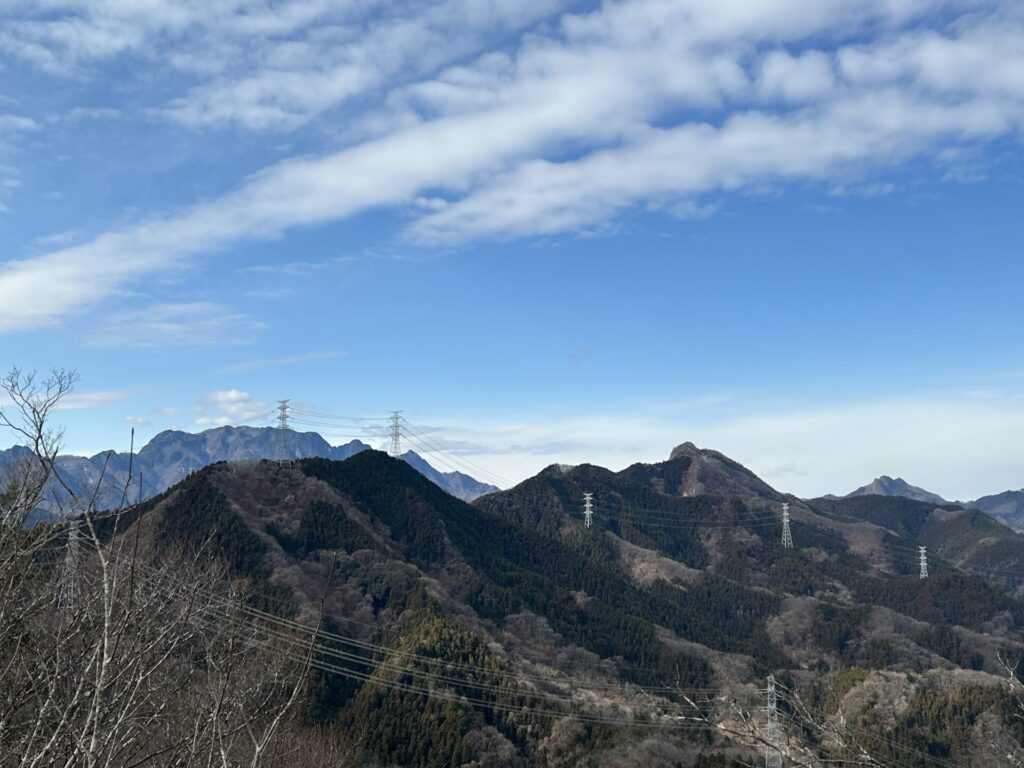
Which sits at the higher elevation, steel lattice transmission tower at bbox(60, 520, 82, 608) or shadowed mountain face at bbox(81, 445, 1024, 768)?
steel lattice transmission tower at bbox(60, 520, 82, 608)

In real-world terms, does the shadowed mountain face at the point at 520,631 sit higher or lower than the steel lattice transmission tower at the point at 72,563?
lower

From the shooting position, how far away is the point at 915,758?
94.1 meters

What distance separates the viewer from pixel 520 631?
109 m

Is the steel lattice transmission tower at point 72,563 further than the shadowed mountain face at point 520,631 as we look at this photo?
No

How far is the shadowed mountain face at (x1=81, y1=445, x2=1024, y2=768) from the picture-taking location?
73875mm

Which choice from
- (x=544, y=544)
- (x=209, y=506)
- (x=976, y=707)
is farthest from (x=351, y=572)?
(x=976, y=707)

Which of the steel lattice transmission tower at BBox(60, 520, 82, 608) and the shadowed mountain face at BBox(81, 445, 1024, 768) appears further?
the shadowed mountain face at BBox(81, 445, 1024, 768)

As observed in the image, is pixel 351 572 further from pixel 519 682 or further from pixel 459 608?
pixel 519 682

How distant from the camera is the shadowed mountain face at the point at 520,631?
7388 centimetres

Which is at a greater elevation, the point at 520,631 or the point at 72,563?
the point at 72,563

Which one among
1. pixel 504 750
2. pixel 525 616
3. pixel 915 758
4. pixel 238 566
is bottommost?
pixel 915 758

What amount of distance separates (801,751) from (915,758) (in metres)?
102

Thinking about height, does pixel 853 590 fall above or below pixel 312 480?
below

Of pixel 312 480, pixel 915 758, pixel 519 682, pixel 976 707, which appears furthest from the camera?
pixel 312 480
